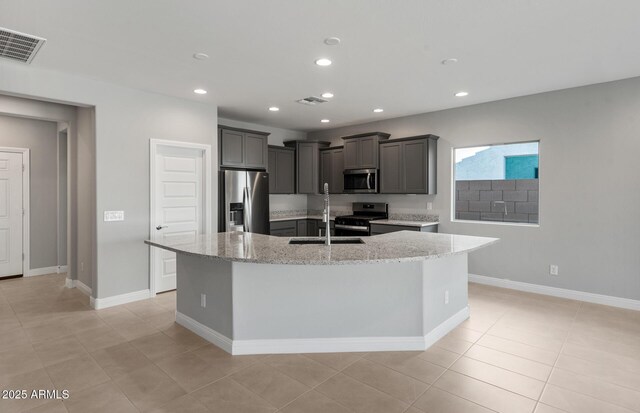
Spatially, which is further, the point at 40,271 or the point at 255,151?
the point at 255,151

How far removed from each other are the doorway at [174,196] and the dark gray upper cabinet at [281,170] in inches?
63.1

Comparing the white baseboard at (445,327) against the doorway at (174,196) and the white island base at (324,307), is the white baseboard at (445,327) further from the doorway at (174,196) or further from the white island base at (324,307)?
the doorway at (174,196)

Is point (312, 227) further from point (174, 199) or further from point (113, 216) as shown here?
point (113, 216)

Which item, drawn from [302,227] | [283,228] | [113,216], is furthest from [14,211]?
[302,227]

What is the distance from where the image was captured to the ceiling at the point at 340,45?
2.54 metres

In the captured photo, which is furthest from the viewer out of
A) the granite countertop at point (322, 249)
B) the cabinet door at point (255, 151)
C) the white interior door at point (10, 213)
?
the cabinet door at point (255, 151)

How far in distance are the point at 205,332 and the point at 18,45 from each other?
3080mm

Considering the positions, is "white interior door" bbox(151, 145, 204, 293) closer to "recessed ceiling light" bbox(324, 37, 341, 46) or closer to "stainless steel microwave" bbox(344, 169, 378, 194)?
"stainless steel microwave" bbox(344, 169, 378, 194)

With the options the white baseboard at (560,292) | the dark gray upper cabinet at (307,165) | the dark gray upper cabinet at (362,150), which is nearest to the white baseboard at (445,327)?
the white baseboard at (560,292)

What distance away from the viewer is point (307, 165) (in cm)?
704

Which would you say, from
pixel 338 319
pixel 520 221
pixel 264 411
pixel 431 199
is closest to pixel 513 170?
pixel 520 221

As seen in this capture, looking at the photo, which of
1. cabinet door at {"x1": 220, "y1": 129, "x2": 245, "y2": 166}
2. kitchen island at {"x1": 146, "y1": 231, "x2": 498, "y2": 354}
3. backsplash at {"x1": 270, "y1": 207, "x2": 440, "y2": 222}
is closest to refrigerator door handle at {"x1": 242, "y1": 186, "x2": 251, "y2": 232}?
cabinet door at {"x1": 220, "y1": 129, "x2": 245, "y2": 166}

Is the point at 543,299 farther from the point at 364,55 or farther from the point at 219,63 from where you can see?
the point at 219,63

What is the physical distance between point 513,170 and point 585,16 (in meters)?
3.04
